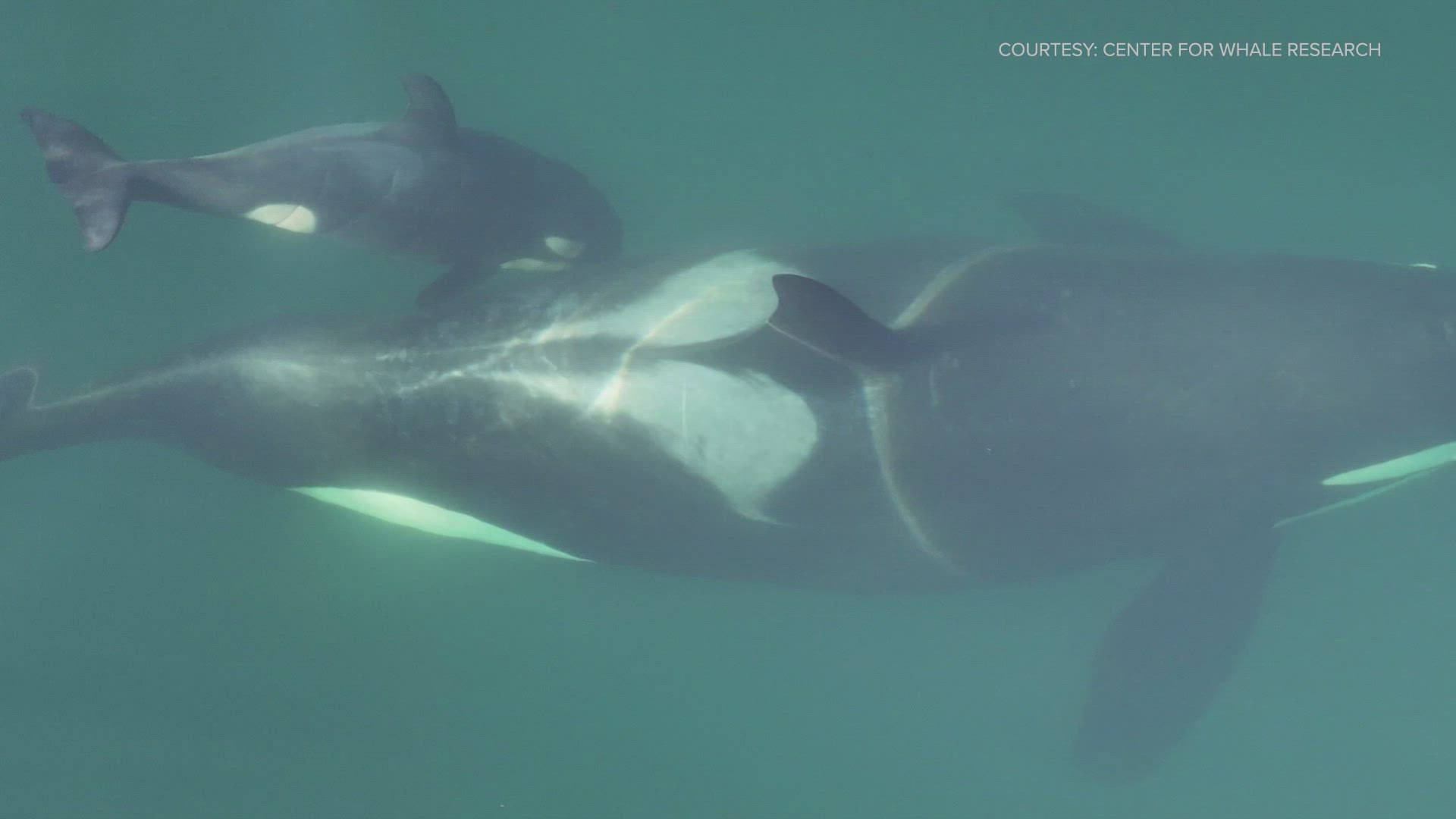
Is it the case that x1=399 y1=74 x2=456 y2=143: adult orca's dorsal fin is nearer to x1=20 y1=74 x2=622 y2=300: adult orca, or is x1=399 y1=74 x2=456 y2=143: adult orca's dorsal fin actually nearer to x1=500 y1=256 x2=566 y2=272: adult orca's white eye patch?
x1=20 y1=74 x2=622 y2=300: adult orca

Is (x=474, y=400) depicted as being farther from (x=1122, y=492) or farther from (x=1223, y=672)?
(x=1223, y=672)

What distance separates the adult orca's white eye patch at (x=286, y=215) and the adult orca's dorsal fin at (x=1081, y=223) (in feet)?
22.7

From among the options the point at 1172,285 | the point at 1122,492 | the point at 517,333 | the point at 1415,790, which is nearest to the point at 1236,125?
the point at 1172,285

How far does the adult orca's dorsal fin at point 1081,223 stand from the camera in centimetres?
1038

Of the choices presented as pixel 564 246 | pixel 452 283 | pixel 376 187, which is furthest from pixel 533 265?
pixel 376 187

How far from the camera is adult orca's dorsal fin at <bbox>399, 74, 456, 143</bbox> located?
29.0 ft

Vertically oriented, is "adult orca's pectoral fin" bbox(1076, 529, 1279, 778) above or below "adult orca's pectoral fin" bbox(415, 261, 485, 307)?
below

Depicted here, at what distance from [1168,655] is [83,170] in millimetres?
10043

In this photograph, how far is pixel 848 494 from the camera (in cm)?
726

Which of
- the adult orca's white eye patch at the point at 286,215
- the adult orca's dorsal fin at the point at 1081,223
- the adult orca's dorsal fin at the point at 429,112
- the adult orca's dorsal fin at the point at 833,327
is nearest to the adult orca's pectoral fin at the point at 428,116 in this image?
the adult orca's dorsal fin at the point at 429,112

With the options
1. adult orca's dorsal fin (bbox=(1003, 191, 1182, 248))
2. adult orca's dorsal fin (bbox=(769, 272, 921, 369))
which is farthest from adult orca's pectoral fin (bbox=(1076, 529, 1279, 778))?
adult orca's dorsal fin (bbox=(769, 272, 921, 369))

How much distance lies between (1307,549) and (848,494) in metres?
6.88

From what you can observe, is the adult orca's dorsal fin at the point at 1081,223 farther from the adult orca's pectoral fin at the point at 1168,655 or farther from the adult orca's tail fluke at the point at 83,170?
the adult orca's tail fluke at the point at 83,170

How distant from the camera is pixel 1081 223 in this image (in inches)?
415
